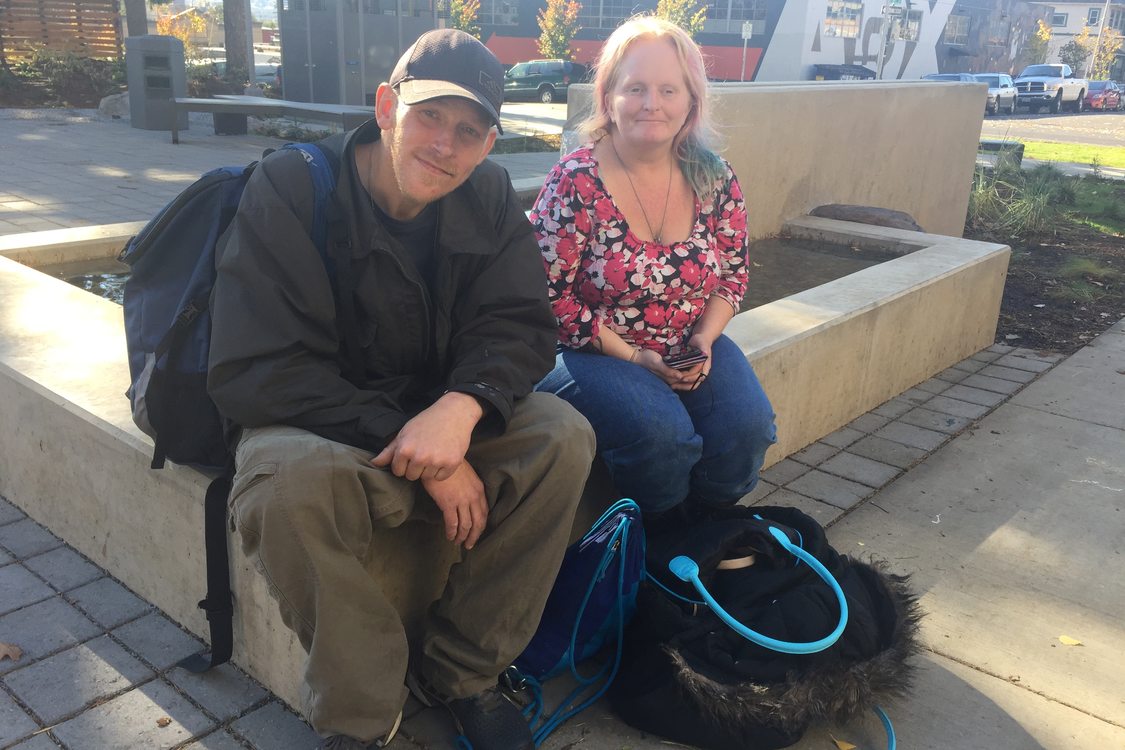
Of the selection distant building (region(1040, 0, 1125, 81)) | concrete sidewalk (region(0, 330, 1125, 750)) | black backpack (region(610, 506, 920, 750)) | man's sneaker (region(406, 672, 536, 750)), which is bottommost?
concrete sidewalk (region(0, 330, 1125, 750))

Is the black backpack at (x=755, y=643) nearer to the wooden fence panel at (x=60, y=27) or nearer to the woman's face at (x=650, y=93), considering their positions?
the woman's face at (x=650, y=93)

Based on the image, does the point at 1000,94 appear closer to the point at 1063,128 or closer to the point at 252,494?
the point at 1063,128

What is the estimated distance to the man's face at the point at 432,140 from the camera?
86.7 inches

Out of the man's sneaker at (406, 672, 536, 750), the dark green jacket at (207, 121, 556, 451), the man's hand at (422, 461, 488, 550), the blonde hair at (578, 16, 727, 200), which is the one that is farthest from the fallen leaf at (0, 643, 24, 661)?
the blonde hair at (578, 16, 727, 200)

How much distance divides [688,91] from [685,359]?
2.82 feet

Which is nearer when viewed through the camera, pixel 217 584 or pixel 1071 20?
pixel 217 584

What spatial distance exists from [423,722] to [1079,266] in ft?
23.7

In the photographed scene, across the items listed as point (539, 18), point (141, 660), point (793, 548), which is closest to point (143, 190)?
point (141, 660)

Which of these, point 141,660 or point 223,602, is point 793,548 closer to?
point 223,602

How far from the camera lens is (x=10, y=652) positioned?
8.38 feet

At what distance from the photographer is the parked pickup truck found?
36.6 metres

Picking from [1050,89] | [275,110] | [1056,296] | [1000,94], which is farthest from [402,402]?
[1050,89]

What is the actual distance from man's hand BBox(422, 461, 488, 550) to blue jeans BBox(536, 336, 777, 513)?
61 cm

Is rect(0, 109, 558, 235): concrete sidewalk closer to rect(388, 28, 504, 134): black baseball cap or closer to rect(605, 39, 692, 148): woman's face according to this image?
rect(605, 39, 692, 148): woman's face
